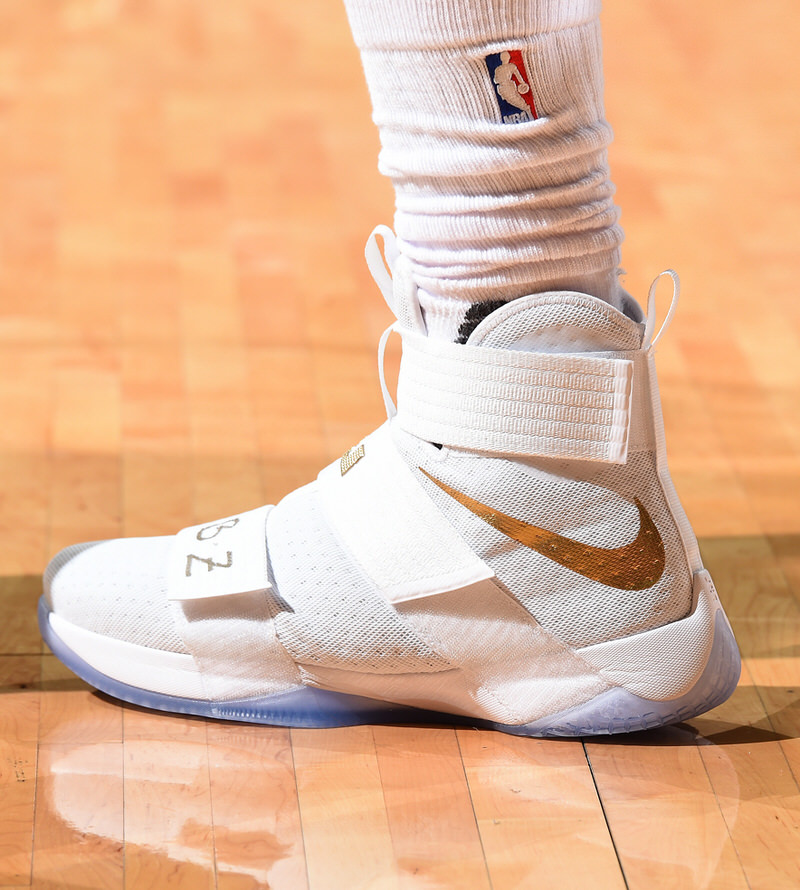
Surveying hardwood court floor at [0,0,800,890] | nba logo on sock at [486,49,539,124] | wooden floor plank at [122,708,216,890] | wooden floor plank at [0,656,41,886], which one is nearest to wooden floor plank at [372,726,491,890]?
hardwood court floor at [0,0,800,890]

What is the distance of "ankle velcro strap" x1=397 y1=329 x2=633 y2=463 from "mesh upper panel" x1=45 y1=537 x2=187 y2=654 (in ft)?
0.81

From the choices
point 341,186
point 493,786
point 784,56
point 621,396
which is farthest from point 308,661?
point 784,56

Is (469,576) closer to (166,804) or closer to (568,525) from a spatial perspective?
(568,525)

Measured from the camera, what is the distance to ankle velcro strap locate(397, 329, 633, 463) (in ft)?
2.53

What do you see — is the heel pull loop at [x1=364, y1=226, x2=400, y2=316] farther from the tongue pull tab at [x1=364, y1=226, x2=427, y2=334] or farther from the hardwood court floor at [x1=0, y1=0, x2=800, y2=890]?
the hardwood court floor at [x1=0, y1=0, x2=800, y2=890]

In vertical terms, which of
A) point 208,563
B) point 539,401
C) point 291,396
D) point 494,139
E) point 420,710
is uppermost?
point 494,139

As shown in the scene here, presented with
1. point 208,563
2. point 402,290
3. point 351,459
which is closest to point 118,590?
point 208,563

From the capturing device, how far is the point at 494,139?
0.73m

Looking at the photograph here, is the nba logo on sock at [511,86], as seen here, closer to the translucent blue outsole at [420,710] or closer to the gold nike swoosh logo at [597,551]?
the gold nike swoosh logo at [597,551]

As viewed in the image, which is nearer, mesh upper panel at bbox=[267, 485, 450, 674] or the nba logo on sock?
the nba logo on sock

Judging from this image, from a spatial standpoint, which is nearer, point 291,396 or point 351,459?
point 351,459

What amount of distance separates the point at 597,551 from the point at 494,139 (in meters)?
0.26

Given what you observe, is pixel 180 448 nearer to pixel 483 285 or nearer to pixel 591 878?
pixel 483 285

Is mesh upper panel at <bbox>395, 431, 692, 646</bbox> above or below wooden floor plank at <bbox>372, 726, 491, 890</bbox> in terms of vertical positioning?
above
